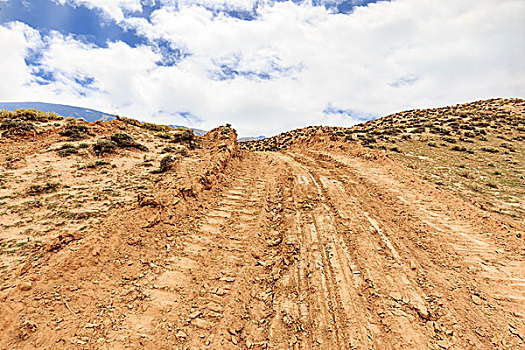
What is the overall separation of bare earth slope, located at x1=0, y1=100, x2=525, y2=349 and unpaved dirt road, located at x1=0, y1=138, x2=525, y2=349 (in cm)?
2

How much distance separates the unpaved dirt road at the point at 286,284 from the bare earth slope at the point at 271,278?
0.08ft

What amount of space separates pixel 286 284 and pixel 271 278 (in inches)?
14.5

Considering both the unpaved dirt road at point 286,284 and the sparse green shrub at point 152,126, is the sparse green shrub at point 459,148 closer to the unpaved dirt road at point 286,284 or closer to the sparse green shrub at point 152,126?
the unpaved dirt road at point 286,284

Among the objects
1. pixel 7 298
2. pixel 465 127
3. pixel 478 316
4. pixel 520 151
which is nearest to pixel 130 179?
pixel 7 298

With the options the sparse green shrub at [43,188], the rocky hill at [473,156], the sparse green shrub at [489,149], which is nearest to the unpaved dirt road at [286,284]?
the rocky hill at [473,156]

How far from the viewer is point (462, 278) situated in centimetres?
446

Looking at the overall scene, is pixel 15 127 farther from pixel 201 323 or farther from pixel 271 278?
pixel 271 278

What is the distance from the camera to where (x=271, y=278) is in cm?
456

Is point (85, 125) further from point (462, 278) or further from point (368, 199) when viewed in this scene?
point (462, 278)

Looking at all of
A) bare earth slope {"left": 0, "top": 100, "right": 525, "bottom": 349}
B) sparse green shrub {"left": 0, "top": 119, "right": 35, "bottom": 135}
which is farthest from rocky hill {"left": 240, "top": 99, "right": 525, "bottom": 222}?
sparse green shrub {"left": 0, "top": 119, "right": 35, "bottom": 135}

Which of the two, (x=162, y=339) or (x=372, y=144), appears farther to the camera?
(x=372, y=144)

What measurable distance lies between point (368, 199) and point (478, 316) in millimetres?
4700

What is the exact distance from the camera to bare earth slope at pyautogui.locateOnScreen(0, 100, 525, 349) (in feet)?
10.9

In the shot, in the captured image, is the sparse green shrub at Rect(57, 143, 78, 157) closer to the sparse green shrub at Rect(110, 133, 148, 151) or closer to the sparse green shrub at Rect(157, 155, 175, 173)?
the sparse green shrub at Rect(110, 133, 148, 151)
